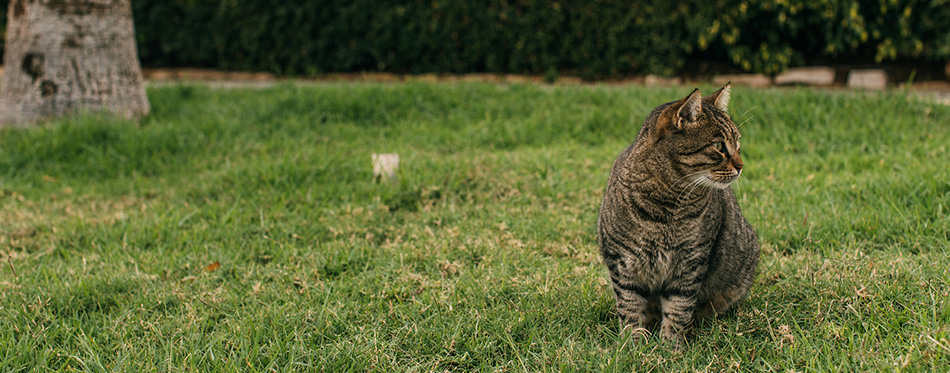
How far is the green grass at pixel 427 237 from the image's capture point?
244 centimetres

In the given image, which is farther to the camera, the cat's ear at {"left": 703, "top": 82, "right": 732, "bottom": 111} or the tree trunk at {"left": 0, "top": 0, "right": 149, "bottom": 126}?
the tree trunk at {"left": 0, "top": 0, "right": 149, "bottom": 126}

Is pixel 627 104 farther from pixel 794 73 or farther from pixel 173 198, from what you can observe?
pixel 173 198

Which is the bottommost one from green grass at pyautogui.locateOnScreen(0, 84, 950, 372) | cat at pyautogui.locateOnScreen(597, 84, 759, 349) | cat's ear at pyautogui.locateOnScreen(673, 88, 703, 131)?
green grass at pyautogui.locateOnScreen(0, 84, 950, 372)

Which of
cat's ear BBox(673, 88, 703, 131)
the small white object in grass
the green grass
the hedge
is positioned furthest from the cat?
the hedge

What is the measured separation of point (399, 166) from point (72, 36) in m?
3.29

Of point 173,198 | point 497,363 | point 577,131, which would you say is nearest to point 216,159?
point 173,198

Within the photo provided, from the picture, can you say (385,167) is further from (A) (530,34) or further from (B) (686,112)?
(A) (530,34)

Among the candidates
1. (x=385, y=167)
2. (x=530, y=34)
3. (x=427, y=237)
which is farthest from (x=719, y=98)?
(x=530, y=34)

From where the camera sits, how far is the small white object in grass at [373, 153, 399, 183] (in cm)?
436

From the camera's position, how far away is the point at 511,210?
157 inches

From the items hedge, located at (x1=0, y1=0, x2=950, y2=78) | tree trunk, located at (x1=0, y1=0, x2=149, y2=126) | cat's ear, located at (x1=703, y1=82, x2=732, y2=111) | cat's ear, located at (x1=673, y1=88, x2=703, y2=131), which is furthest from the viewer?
hedge, located at (x1=0, y1=0, x2=950, y2=78)

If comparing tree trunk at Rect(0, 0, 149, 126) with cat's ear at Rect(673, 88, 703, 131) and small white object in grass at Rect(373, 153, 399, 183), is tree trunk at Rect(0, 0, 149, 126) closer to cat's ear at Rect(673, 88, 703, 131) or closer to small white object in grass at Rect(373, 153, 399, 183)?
small white object in grass at Rect(373, 153, 399, 183)

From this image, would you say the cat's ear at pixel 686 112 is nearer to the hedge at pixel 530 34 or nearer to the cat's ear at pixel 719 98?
the cat's ear at pixel 719 98

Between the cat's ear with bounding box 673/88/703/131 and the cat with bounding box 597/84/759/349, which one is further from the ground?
the cat's ear with bounding box 673/88/703/131
